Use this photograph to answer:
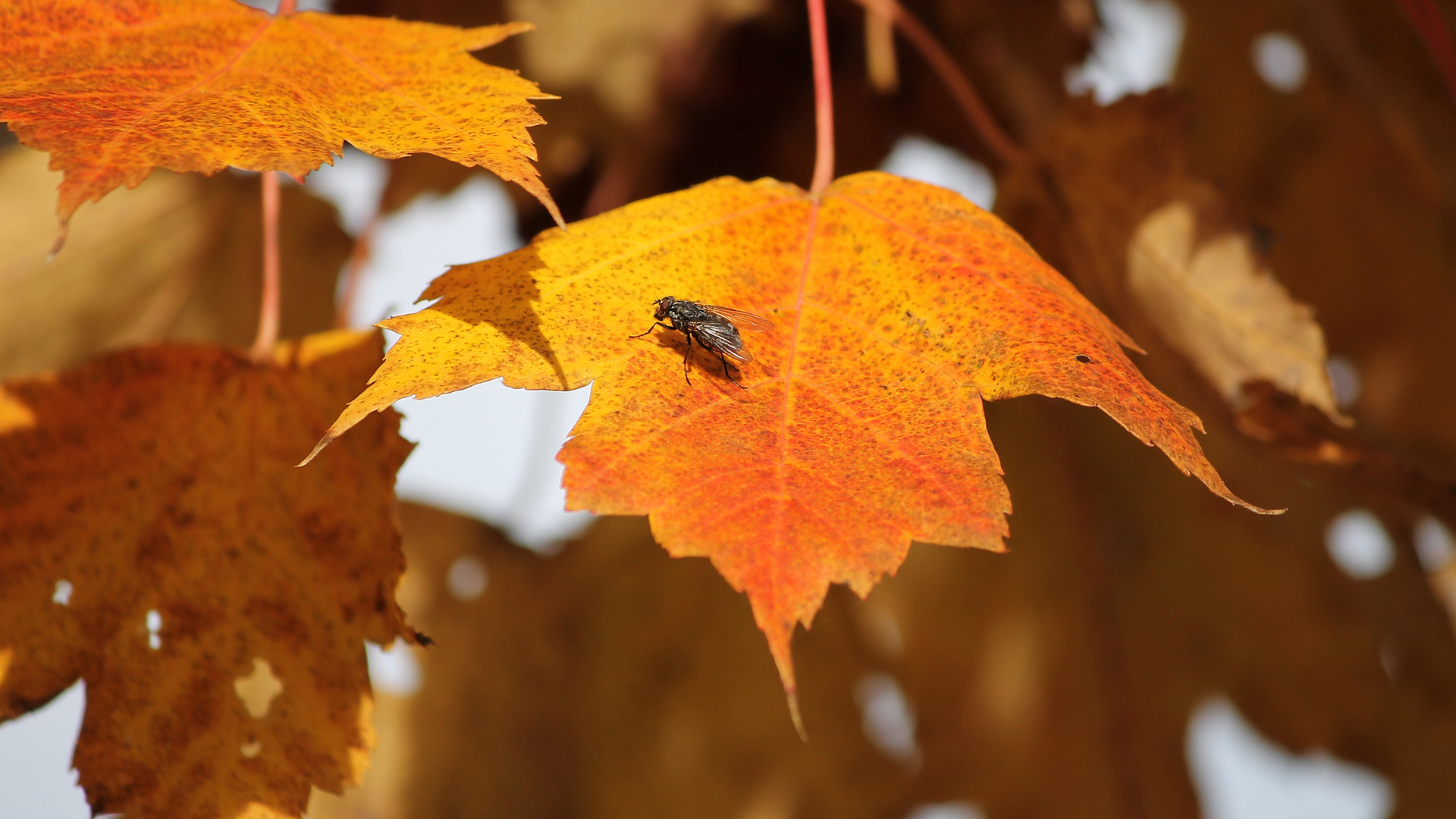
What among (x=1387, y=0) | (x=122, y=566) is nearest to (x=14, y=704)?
(x=122, y=566)

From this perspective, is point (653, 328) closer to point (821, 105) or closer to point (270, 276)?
point (821, 105)

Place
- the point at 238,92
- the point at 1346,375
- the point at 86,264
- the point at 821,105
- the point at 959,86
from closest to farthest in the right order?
1. the point at 238,92
2. the point at 821,105
3. the point at 959,86
4. the point at 86,264
5. the point at 1346,375

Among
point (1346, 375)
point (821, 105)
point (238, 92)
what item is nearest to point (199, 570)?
point (238, 92)

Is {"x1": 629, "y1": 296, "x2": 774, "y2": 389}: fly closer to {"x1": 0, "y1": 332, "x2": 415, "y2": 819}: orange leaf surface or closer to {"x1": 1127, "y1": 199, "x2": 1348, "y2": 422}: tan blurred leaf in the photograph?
{"x1": 0, "y1": 332, "x2": 415, "y2": 819}: orange leaf surface

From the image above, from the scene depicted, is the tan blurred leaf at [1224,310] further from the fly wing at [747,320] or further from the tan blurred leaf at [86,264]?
the tan blurred leaf at [86,264]

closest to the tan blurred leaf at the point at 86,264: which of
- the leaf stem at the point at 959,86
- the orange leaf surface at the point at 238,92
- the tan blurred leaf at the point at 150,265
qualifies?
the tan blurred leaf at the point at 150,265

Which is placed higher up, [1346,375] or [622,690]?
[1346,375]
